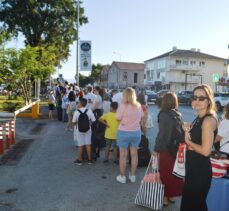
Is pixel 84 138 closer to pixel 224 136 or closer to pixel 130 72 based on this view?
pixel 224 136

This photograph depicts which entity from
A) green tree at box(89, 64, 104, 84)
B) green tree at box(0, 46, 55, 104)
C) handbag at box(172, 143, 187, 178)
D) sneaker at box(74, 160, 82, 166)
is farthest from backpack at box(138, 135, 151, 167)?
green tree at box(89, 64, 104, 84)

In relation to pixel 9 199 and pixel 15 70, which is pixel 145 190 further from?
pixel 15 70

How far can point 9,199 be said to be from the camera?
539cm

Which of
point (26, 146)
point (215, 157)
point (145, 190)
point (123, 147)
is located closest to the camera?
point (215, 157)

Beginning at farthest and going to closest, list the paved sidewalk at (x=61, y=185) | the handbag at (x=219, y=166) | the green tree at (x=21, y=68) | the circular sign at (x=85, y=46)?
the green tree at (x=21, y=68) → the circular sign at (x=85, y=46) → the paved sidewalk at (x=61, y=185) → the handbag at (x=219, y=166)

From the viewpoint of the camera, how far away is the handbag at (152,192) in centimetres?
488

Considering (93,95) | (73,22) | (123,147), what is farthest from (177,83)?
(123,147)

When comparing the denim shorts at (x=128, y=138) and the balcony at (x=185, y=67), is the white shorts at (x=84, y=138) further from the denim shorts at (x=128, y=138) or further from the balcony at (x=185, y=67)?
the balcony at (x=185, y=67)

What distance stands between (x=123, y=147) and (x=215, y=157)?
245cm

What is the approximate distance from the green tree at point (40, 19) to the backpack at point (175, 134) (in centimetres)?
3465

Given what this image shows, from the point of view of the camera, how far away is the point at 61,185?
617cm

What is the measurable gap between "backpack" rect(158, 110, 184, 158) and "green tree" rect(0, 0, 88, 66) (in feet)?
114

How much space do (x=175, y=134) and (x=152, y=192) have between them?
92 centimetres

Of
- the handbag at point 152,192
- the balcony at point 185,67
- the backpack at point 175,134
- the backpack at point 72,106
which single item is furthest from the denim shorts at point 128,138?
the balcony at point 185,67
